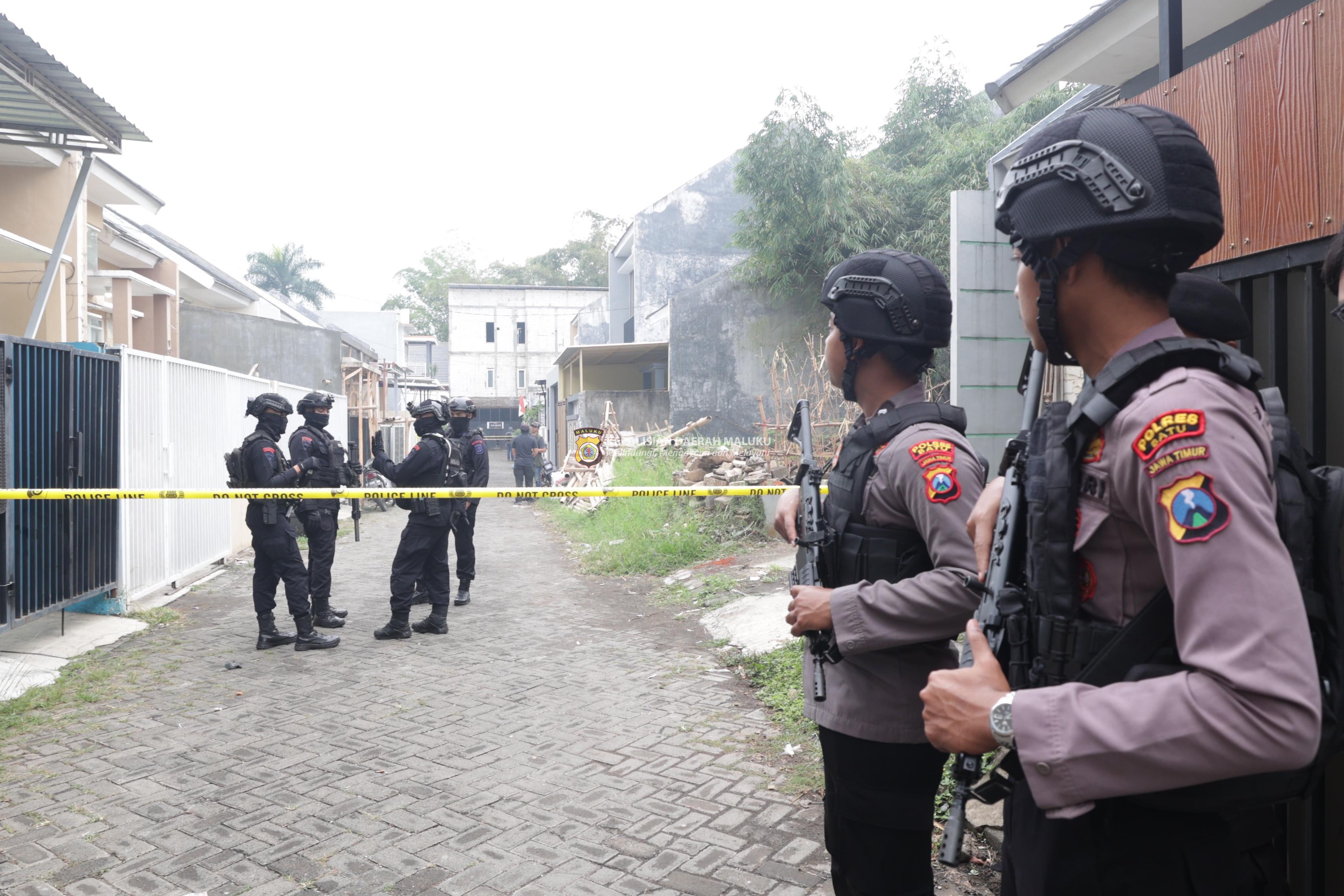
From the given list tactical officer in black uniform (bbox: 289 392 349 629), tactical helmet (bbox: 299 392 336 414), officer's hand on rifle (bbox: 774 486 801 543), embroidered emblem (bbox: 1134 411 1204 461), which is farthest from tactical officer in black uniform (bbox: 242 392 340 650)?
embroidered emblem (bbox: 1134 411 1204 461)

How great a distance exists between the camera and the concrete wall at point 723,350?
23.1m

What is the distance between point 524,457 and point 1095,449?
757 inches

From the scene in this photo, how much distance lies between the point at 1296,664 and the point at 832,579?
148 centimetres

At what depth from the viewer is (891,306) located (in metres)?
2.51

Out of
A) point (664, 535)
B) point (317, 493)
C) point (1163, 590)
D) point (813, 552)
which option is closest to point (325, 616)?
point (317, 493)

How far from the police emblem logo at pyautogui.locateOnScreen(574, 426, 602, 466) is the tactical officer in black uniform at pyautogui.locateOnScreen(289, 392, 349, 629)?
342 inches

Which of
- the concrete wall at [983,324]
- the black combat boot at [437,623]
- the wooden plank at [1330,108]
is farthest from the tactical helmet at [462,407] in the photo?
the wooden plank at [1330,108]

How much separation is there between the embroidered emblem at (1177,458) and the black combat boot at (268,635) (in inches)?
291

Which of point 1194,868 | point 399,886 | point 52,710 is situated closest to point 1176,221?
point 1194,868

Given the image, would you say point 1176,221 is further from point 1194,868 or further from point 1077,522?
point 1194,868

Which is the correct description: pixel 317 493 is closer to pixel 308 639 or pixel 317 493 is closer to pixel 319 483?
pixel 319 483

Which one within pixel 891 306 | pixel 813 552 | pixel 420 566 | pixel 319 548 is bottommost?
pixel 420 566

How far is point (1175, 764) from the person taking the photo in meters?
1.12

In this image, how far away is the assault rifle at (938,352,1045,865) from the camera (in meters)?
1.44
